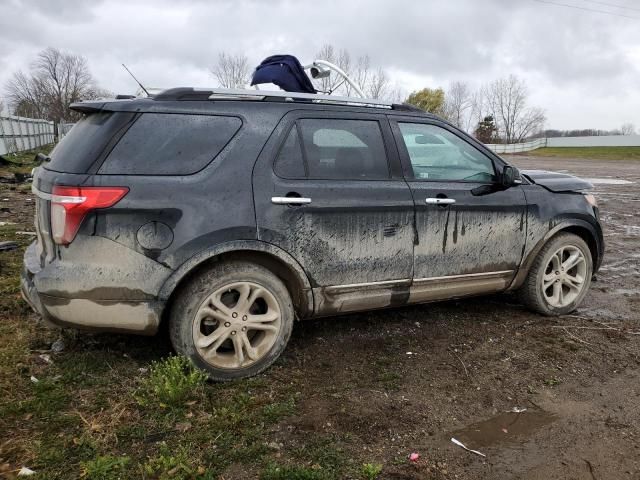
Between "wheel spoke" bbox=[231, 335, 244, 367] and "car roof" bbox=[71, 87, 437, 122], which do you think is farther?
"wheel spoke" bbox=[231, 335, 244, 367]

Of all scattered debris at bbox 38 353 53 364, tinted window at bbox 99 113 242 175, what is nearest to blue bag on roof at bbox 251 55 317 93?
tinted window at bbox 99 113 242 175

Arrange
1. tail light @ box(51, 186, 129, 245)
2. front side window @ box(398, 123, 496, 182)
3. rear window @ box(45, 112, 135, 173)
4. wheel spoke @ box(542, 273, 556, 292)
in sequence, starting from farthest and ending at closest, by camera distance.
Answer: wheel spoke @ box(542, 273, 556, 292)
front side window @ box(398, 123, 496, 182)
rear window @ box(45, 112, 135, 173)
tail light @ box(51, 186, 129, 245)

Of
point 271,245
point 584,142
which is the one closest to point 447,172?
point 271,245

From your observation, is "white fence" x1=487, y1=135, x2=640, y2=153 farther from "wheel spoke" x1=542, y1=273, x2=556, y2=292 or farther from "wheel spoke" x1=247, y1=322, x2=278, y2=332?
"wheel spoke" x1=247, y1=322, x2=278, y2=332

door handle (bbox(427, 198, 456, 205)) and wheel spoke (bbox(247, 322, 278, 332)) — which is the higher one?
door handle (bbox(427, 198, 456, 205))

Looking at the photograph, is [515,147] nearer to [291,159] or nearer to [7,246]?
[7,246]

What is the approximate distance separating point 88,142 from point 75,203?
44 centimetres

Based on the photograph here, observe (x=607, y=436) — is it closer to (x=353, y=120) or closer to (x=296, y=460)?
(x=296, y=460)

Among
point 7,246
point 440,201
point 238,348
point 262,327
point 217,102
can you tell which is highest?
point 217,102

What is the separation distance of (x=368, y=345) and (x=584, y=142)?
221 ft

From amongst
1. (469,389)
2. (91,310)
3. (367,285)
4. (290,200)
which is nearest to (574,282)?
(469,389)

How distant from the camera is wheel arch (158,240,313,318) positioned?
3082mm

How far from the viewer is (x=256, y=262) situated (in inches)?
132

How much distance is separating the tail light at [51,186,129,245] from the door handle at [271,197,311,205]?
35.5 inches
